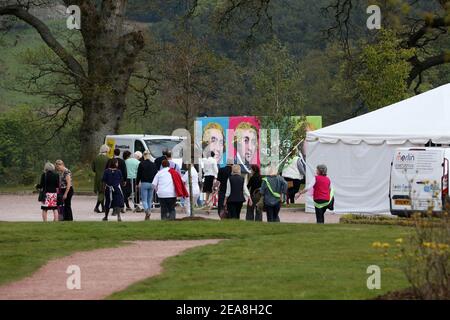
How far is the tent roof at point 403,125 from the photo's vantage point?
3053 cm

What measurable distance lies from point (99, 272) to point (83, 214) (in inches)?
599

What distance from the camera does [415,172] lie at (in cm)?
2817

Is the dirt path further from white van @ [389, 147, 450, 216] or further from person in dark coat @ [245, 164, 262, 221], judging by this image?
white van @ [389, 147, 450, 216]

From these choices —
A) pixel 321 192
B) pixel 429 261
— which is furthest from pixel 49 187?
pixel 429 261

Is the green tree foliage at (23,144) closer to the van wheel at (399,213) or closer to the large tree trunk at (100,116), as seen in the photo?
the large tree trunk at (100,116)

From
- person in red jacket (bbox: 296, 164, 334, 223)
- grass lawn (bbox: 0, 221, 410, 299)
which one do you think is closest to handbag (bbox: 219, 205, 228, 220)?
person in red jacket (bbox: 296, 164, 334, 223)

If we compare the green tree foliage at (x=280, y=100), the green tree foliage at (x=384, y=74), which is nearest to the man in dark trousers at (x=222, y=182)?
the green tree foliage at (x=280, y=100)

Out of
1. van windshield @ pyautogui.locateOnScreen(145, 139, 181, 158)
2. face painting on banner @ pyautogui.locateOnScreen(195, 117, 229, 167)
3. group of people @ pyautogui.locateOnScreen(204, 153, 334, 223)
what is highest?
face painting on banner @ pyautogui.locateOnScreen(195, 117, 229, 167)

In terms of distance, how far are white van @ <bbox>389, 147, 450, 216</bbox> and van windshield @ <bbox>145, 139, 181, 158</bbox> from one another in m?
11.0

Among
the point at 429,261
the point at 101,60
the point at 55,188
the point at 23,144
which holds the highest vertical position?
the point at 101,60

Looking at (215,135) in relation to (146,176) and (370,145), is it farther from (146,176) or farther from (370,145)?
(146,176)

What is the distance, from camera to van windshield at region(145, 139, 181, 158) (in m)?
38.2

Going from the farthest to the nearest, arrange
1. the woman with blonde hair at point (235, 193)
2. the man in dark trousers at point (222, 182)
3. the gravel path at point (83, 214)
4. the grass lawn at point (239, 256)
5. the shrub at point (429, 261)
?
the gravel path at point (83, 214)
the man in dark trousers at point (222, 182)
the woman with blonde hair at point (235, 193)
the grass lawn at point (239, 256)
the shrub at point (429, 261)

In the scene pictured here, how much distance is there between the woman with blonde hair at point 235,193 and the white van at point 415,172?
3.98 m
